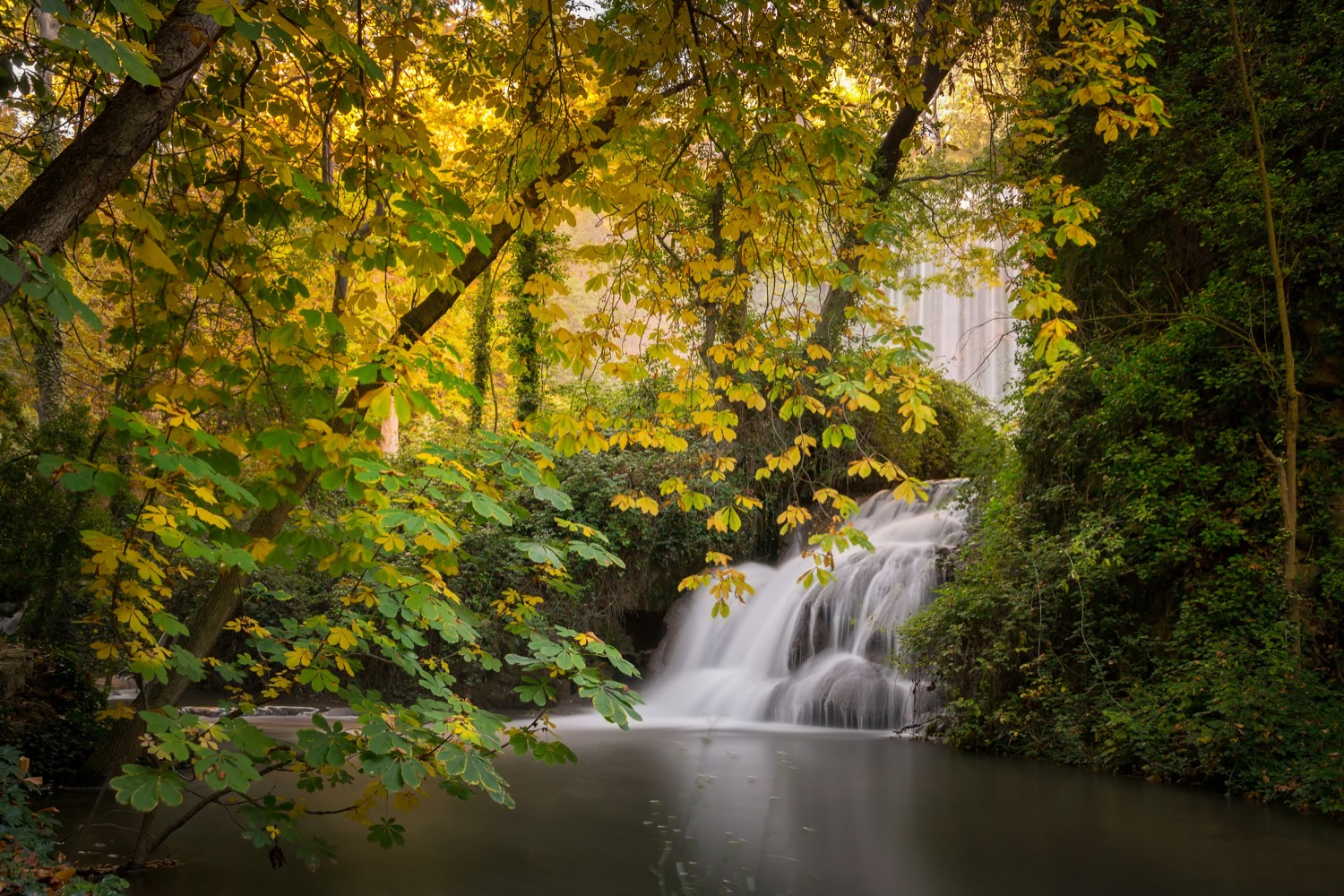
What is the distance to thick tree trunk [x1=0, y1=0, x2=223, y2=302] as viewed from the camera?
2.41 meters

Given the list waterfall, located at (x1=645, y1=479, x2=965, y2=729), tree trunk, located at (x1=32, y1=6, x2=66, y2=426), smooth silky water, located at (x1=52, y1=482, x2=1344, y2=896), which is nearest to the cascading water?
waterfall, located at (x1=645, y1=479, x2=965, y2=729)

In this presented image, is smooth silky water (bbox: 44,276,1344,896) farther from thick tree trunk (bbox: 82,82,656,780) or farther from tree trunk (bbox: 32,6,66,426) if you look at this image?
tree trunk (bbox: 32,6,66,426)

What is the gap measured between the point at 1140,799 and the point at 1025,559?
2.77 m

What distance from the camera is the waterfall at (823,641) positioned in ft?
36.1

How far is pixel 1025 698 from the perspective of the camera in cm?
863

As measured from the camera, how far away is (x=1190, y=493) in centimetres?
793

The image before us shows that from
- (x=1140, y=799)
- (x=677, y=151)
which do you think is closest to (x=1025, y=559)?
(x=1140, y=799)

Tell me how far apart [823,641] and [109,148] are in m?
10.9

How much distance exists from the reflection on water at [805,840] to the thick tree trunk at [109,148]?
314cm

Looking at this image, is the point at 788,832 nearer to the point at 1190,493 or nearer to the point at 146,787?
the point at 146,787

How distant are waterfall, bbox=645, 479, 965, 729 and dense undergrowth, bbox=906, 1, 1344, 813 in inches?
63.7

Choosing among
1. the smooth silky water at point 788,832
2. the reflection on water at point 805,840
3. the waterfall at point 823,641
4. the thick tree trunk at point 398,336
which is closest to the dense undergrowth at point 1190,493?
the smooth silky water at point 788,832

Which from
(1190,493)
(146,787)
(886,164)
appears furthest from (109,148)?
(1190,493)

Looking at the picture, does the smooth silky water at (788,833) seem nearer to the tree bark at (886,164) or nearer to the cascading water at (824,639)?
the cascading water at (824,639)
